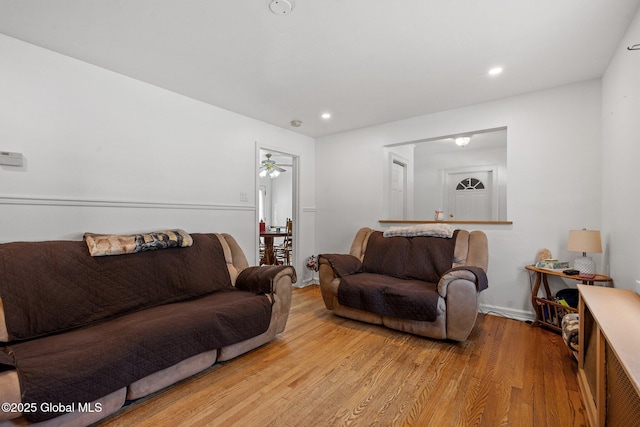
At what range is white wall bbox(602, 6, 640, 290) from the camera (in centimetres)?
185

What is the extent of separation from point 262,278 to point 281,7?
2007 mm

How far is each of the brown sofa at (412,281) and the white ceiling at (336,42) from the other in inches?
65.7

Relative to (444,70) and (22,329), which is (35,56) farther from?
(444,70)

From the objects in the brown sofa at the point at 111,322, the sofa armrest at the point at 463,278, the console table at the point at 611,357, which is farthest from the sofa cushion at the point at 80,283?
the console table at the point at 611,357

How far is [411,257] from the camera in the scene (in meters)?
3.21

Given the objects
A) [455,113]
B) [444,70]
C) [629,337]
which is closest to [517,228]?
[455,113]

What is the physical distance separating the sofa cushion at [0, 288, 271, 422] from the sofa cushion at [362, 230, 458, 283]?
1.52m

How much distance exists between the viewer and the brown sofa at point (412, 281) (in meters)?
2.45

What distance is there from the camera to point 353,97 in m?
3.17

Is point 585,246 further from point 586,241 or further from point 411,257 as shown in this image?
point 411,257

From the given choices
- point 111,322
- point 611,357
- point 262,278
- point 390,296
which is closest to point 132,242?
point 111,322

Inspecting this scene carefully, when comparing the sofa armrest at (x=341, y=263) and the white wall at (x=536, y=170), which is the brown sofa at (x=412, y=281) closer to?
the sofa armrest at (x=341, y=263)

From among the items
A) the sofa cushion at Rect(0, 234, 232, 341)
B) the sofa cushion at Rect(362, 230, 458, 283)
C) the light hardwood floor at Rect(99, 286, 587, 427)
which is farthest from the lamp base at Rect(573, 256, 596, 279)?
the sofa cushion at Rect(0, 234, 232, 341)

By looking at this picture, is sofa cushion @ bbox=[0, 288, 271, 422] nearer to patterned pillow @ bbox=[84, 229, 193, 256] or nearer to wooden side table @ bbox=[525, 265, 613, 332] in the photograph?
patterned pillow @ bbox=[84, 229, 193, 256]
